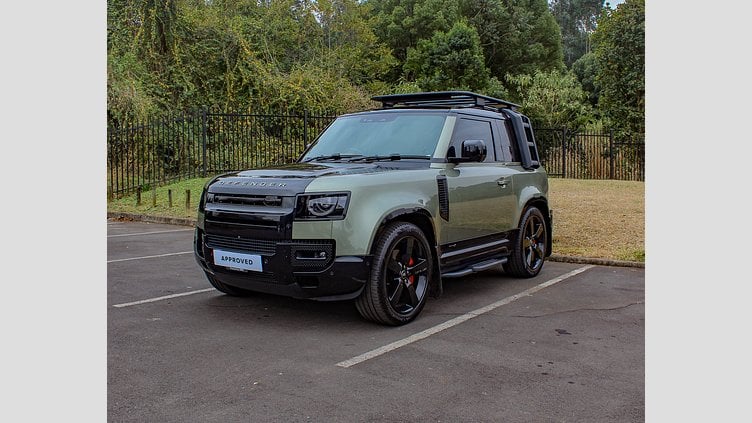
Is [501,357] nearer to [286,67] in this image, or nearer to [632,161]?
[632,161]

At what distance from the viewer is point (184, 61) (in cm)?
A: 2402

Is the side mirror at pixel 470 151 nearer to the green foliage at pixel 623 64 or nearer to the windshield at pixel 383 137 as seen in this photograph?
the windshield at pixel 383 137

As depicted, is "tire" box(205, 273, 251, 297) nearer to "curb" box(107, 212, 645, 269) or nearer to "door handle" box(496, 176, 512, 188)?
"door handle" box(496, 176, 512, 188)

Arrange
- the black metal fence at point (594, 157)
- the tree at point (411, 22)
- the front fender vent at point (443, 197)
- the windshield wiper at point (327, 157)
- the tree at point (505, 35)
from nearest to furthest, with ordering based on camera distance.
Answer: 1. the front fender vent at point (443, 197)
2. the windshield wiper at point (327, 157)
3. the black metal fence at point (594, 157)
4. the tree at point (411, 22)
5. the tree at point (505, 35)

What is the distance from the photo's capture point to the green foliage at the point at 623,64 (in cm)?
2747

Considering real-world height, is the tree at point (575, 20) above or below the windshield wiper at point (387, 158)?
above

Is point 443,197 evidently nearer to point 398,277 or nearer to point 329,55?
point 398,277

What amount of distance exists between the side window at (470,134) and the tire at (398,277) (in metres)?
1.10

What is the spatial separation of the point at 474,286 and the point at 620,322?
75.4 inches

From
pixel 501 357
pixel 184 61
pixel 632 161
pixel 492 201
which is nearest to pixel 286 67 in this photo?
pixel 184 61

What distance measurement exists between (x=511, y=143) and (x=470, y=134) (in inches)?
43.4

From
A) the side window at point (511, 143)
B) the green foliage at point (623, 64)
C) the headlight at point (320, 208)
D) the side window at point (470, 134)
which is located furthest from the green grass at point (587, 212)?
the green foliage at point (623, 64)

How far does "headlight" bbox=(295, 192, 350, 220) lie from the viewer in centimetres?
530

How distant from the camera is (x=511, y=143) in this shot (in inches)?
311
